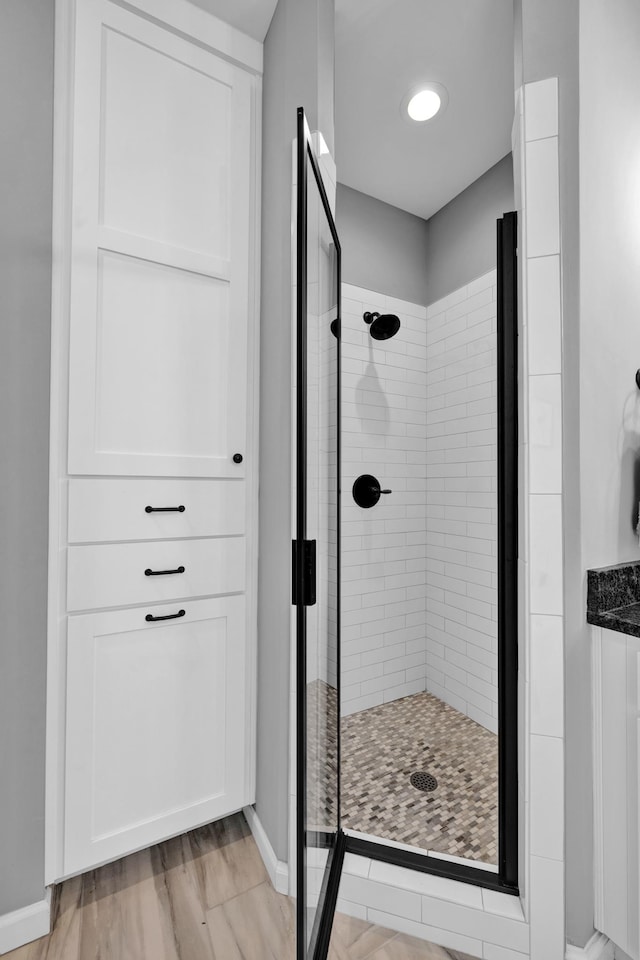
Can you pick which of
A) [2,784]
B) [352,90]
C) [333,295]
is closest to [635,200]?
[333,295]

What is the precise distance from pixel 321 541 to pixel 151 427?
0.62 meters

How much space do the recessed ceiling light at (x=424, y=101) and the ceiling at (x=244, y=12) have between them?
588 millimetres

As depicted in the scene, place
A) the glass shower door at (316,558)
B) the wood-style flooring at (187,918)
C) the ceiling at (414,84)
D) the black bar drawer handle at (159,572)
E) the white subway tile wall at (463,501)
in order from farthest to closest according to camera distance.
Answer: the white subway tile wall at (463,501) → the ceiling at (414,84) → the black bar drawer handle at (159,572) → the wood-style flooring at (187,918) → the glass shower door at (316,558)

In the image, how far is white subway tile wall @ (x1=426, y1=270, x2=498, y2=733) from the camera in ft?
6.88

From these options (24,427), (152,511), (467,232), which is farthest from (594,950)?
(467,232)

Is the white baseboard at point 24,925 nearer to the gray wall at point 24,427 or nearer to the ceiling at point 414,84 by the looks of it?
the gray wall at point 24,427

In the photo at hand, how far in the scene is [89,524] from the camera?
50.1 inches

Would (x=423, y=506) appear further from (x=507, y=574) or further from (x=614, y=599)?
(x=614, y=599)

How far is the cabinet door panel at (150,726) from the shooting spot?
1238mm

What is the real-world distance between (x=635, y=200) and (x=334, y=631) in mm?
1447

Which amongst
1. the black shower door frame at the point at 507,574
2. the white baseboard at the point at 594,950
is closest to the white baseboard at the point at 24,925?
the black shower door frame at the point at 507,574

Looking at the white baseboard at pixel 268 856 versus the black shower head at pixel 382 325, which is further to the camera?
the black shower head at pixel 382 325

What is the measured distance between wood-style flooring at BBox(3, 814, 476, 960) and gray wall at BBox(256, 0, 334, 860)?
0.14m

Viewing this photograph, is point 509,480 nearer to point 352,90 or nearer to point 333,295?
point 333,295
